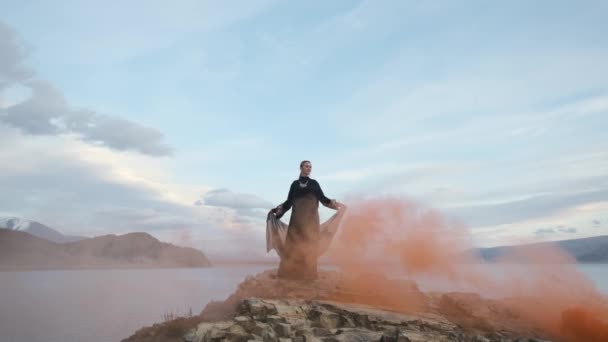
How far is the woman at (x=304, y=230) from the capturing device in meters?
14.5

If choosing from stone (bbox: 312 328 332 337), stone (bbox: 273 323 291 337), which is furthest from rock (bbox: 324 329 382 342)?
stone (bbox: 273 323 291 337)

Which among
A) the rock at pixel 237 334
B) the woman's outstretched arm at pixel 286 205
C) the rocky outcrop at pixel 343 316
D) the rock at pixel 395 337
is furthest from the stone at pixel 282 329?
the woman's outstretched arm at pixel 286 205

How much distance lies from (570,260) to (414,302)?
23.0 feet

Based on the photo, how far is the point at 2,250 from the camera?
186m

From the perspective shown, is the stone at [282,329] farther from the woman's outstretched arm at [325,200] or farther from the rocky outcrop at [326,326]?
the woman's outstretched arm at [325,200]

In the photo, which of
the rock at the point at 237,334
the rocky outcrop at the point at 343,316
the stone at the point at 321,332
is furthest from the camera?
the rock at the point at 237,334

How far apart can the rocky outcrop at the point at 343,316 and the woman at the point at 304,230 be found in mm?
526

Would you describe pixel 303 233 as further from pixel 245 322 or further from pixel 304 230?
pixel 245 322

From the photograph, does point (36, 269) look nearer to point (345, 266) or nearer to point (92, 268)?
point (92, 268)

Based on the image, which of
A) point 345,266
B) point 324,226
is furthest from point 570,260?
point 324,226

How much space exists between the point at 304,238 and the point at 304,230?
262 mm

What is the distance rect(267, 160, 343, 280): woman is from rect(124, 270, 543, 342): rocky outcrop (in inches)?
20.7

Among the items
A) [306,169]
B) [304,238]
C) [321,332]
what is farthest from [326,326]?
[306,169]

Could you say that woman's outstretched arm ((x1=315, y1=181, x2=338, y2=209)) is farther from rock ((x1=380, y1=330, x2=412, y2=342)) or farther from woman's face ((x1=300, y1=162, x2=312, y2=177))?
rock ((x1=380, y1=330, x2=412, y2=342))
